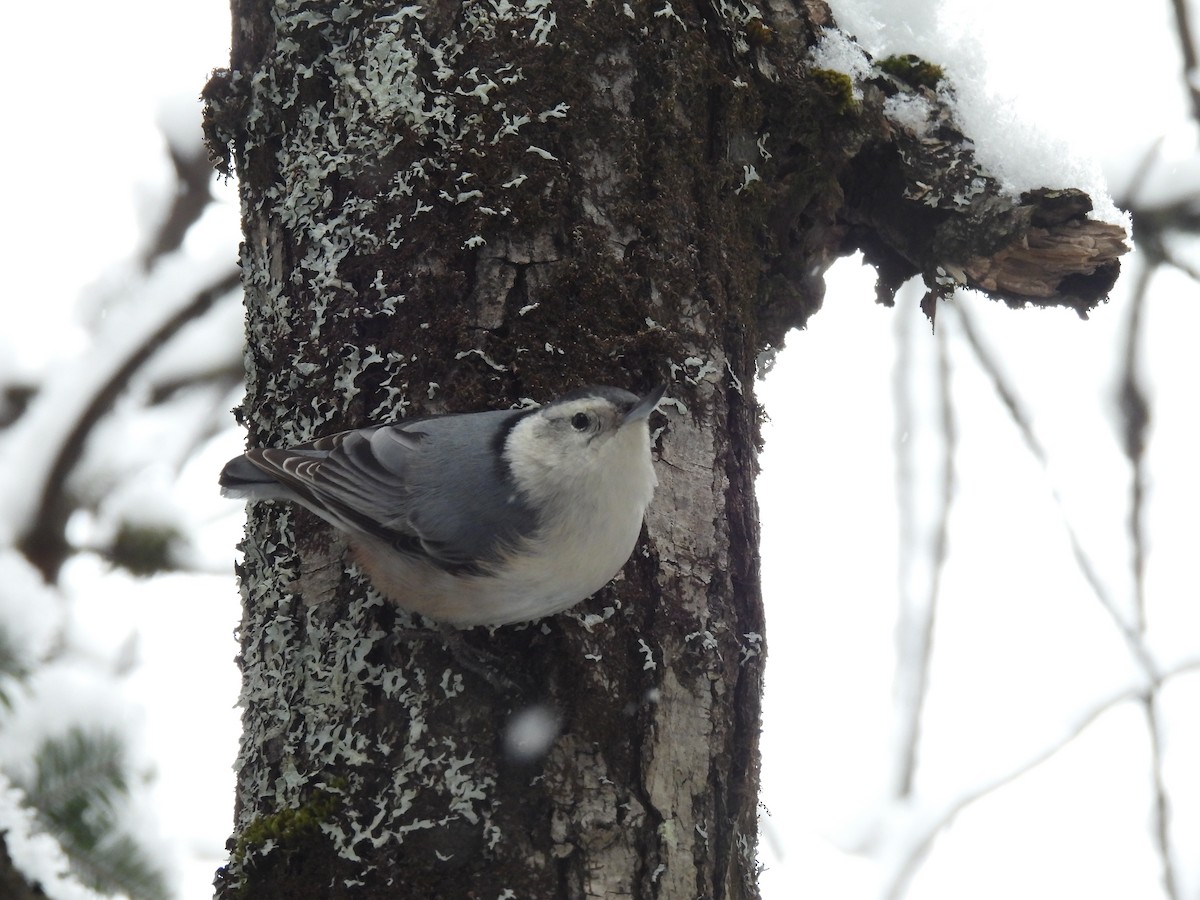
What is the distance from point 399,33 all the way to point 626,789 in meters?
1.19

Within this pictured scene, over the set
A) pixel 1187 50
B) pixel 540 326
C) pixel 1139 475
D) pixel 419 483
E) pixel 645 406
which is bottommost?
pixel 419 483

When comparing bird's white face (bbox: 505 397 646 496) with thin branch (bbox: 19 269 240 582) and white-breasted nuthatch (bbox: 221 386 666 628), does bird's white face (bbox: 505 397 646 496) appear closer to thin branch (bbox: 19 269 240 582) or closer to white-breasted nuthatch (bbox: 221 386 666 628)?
white-breasted nuthatch (bbox: 221 386 666 628)

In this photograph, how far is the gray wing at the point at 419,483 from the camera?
1.51 m

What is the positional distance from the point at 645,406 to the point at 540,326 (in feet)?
0.80

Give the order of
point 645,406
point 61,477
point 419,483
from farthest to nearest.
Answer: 1. point 61,477
2. point 419,483
3. point 645,406

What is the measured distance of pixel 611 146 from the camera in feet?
5.49

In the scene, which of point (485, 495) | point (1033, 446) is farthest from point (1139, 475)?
point (485, 495)

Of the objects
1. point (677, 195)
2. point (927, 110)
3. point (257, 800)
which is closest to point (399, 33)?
point (677, 195)

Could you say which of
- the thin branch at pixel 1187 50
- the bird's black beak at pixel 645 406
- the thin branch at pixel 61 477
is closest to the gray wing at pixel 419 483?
the bird's black beak at pixel 645 406

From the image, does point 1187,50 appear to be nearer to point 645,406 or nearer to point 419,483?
point 645,406

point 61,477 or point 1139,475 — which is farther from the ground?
point 1139,475

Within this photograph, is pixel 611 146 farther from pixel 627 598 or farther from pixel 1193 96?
pixel 1193 96

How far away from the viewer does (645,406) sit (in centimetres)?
144

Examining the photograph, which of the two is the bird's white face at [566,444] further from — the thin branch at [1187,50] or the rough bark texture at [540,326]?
the thin branch at [1187,50]
